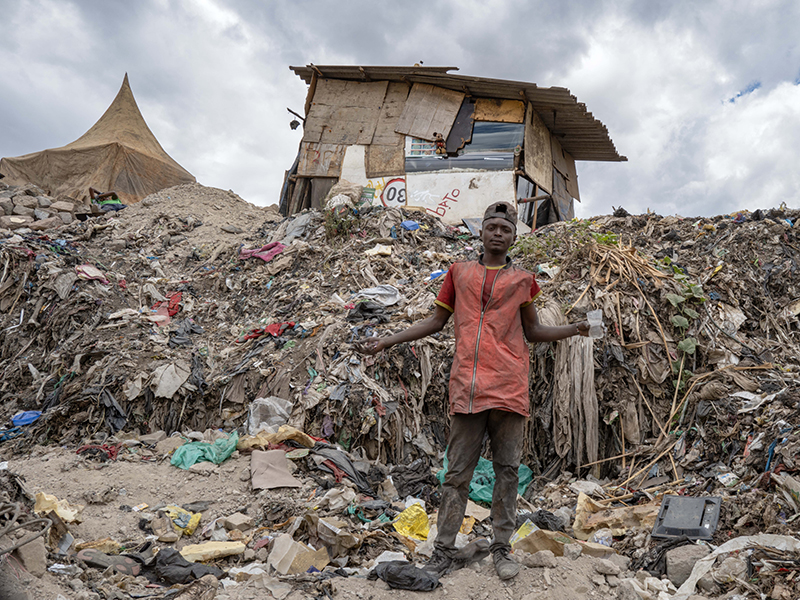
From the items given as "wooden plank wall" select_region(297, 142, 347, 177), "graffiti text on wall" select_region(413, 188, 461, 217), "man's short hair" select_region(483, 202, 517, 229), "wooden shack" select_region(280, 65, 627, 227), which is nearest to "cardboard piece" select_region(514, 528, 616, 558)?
"man's short hair" select_region(483, 202, 517, 229)

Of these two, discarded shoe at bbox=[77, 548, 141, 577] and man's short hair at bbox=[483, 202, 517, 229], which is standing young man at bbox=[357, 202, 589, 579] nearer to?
man's short hair at bbox=[483, 202, 517, 229]

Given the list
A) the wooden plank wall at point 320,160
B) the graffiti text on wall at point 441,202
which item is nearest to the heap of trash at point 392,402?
the graffiti text on wall at point 441,202

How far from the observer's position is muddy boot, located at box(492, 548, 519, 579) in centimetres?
262

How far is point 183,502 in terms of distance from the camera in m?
4.02

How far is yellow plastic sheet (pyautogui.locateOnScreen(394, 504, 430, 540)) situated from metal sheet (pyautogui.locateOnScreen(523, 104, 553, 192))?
825 cm

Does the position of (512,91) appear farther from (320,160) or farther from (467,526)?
(467,526)

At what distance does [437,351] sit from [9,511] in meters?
3.84

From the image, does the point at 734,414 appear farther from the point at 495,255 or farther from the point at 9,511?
the point at 9,511

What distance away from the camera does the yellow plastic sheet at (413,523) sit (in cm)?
363

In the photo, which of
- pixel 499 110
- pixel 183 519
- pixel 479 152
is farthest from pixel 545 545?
pixel 499 110

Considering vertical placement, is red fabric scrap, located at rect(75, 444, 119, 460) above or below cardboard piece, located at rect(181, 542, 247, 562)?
above

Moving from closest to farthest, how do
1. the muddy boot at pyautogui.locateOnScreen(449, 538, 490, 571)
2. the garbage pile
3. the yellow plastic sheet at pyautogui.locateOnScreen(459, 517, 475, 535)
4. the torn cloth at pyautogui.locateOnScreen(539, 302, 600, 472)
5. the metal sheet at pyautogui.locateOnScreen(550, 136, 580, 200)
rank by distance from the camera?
1. the muddy boot at pyautogui.locateOnScreen(449, 538, 490, 571)
2. the yellow plastic sheet at pyautogui.locateOnScreen(459, 517, 475, 535)
3. the torn cloth at pyautogui.locateOnScreen(539, 302, 600, 472)
4. the garbage pile
5. the metal sheet at pyautogui.locateOnScreen(550, 136, 580, 200)

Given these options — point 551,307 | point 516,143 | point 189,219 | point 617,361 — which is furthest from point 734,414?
point 189,219

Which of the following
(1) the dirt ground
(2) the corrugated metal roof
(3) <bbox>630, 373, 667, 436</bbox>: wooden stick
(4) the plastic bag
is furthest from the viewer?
(2) the corrugated metal roof
